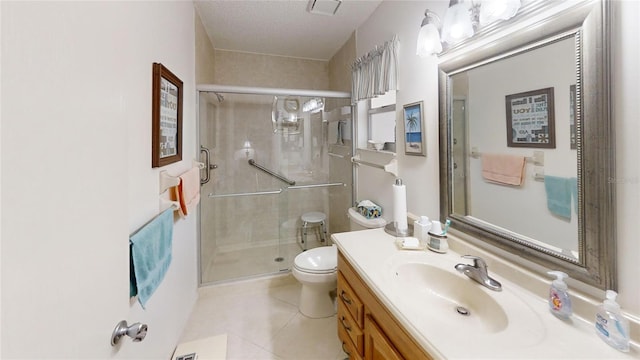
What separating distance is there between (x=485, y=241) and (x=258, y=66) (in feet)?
9.65

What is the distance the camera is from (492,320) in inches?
35.4

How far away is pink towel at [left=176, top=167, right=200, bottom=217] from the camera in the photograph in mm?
1491

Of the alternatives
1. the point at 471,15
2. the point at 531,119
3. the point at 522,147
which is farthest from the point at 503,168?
the point at 471,15

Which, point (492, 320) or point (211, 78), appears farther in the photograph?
point (211, 78)

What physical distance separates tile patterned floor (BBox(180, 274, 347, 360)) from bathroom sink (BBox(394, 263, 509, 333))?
0.89 metres

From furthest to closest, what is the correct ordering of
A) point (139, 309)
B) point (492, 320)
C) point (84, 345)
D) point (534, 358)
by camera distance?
point (139, 309), point (492, 320), point (534, 358), point (84, 345)

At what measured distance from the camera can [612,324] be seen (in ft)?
2.23

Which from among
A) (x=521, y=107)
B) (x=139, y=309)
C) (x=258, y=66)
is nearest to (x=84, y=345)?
(x=139, y=309)

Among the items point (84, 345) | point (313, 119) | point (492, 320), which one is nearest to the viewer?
point (84, 345)

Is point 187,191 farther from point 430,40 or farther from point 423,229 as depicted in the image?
point 430,40

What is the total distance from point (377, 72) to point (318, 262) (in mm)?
1506

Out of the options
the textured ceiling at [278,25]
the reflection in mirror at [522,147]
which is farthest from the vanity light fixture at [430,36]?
the textured ceiling at [278,25]

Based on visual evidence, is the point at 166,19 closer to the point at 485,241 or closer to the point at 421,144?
the point at 421,144

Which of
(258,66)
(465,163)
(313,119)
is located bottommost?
Result: (465,163)
